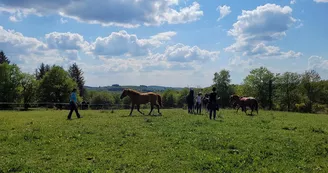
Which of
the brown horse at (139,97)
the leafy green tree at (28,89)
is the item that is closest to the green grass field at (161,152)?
the brown horse at (139,97)

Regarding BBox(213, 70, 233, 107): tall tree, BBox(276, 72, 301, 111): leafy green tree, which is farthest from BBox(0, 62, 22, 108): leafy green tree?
BBox(276, 72, 301, 111): leafy green tree

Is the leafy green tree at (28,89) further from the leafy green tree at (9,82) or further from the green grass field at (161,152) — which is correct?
the green grass field at (161,152)

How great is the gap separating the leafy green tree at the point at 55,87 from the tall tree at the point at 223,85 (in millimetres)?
46624

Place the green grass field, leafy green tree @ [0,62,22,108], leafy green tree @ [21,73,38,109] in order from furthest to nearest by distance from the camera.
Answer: leafy green tree @ [21,73,38,109]
leafy green tree @ [0,62,22,108]
the green grass field

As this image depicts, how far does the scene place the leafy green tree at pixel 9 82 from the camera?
223 ft

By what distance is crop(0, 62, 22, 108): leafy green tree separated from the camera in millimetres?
67869

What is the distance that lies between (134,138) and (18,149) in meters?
4.81

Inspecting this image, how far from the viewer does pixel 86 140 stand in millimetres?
12484

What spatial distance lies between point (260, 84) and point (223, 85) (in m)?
13.2

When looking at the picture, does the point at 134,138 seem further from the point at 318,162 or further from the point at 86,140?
the point at 318,162

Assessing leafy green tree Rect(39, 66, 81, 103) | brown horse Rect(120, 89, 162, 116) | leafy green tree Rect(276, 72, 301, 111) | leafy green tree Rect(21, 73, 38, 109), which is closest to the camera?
brown horse Rect(120, 89, 162, 116)

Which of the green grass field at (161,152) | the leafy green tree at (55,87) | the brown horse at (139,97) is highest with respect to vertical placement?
the leafy green tree at (55,87)

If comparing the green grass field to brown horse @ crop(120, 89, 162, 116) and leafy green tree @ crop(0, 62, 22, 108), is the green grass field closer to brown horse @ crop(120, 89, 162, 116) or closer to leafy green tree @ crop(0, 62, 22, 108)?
brown horse @ crop(120, 89, 162, 116)

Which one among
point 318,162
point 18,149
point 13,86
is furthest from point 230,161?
→ point 13,86
